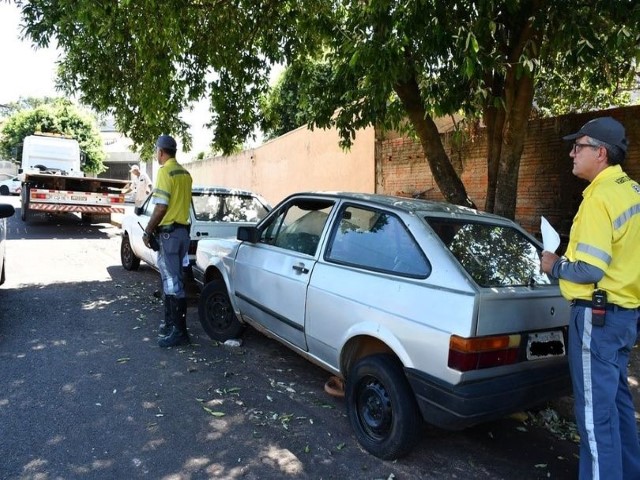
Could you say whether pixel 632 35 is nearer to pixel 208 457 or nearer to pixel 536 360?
pixel 536 360

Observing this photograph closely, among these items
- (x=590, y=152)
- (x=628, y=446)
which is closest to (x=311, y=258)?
(x=590, y=152)

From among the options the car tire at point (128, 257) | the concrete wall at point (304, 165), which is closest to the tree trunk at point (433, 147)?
the concrete wall at point (304, 165)

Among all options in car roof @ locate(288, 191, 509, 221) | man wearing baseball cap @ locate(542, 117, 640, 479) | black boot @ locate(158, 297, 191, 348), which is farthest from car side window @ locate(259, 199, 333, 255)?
man wearing baseball cap @ locate(542, 117, 640, 479)

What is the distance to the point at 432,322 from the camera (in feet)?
8.82

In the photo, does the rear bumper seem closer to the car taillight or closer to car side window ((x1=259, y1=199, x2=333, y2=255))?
the car taillight

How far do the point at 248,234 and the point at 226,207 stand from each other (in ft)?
9.01

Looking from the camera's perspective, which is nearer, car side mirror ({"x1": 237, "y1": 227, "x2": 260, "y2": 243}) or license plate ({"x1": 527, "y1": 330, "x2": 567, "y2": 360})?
license plate ({"x1": 527, "y1": 330, "x2": 567, "y2": 360})

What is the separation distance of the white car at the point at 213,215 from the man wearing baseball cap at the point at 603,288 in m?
4.81

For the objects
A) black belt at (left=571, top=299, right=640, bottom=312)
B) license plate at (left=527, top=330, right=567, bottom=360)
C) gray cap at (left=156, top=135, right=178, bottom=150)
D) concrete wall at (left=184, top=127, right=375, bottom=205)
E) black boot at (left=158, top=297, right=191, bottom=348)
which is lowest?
black boot at (left=158, top=297, right=191, bottom=348)

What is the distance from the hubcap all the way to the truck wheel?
204 cm

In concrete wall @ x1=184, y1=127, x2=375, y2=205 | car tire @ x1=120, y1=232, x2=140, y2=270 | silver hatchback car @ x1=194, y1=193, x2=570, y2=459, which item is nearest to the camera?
silver hatchback car @ x1=194, y1=193, x2=570, y2=459

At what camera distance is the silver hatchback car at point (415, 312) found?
8.67ft

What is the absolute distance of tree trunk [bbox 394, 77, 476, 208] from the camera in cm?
585

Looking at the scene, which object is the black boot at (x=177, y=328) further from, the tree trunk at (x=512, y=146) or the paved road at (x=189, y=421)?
the tree trunk at (x=512, y=146)
